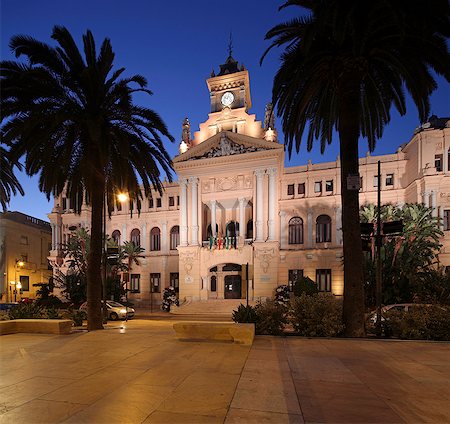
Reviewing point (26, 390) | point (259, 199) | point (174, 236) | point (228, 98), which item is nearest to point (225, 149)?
point (259, 199)

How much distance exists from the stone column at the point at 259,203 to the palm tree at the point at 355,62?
818 inches

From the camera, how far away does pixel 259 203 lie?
3462 cm

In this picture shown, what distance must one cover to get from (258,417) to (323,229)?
112 feet

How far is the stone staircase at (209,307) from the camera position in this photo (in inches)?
1240

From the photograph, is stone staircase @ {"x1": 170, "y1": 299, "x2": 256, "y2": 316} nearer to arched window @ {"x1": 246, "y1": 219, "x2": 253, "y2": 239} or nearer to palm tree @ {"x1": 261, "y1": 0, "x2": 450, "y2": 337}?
arched window @ {"x1": 246, "y1": 219, "x2": 253, "y2": 239}

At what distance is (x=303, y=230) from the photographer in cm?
3731

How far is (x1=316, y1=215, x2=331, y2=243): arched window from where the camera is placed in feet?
120

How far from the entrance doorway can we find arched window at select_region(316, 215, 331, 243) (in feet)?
33.6

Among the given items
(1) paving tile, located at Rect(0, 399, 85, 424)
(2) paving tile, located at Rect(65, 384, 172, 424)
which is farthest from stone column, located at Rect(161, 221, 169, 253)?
(1) paving tile, located at Rect(0, 399, 85, 424)

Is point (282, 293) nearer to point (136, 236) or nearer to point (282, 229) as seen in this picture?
point (282, 229)

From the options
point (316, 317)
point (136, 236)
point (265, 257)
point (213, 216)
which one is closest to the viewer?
point (316, 317)

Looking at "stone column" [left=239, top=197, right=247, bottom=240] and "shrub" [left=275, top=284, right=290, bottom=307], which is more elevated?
"stone column" [left=239, top=197, right=247, bottom=240]

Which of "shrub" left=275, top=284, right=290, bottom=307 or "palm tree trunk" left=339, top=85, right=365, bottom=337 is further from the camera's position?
"shrub" left=275, top=284, right=290, bottom=307

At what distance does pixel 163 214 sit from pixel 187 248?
9.15 m
